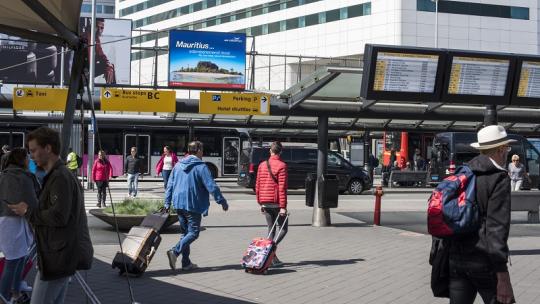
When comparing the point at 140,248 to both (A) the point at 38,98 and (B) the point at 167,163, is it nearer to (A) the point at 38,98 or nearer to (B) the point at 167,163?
(A) the point at 38,98

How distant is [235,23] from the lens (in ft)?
255

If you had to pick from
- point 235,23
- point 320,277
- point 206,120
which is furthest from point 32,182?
point 235,23

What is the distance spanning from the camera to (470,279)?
435 centimetres

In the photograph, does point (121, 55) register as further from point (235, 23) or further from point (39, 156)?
point (235, 23)

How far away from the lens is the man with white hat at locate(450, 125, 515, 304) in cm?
412

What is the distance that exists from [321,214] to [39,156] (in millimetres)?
10477

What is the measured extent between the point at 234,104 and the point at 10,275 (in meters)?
11.7

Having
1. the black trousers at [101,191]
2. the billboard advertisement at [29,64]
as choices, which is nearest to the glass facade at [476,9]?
the billboard advertisement at [29,64]

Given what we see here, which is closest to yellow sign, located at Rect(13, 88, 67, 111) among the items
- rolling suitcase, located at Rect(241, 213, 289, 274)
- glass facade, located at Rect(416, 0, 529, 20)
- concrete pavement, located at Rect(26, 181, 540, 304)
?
concrete pavement, located at Rect(26, 181, 540, 304)

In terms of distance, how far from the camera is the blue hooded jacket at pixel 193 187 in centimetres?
890

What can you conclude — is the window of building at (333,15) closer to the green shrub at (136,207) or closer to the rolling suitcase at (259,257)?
the green shrub at (136,207)

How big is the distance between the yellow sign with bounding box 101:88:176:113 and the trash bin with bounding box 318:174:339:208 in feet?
12.9

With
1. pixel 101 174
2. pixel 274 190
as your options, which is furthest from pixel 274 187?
pixel 101 174

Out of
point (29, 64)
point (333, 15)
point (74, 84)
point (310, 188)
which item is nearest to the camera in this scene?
point (74, 84)
